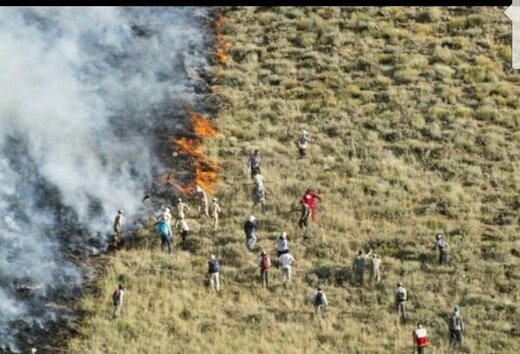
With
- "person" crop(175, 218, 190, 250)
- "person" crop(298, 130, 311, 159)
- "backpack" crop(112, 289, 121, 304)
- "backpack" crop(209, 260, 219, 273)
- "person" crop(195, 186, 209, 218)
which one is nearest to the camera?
"backpack" crop(112, 289, 121, 304)

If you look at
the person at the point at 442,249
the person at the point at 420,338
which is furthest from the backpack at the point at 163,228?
the person at the point at 420,338

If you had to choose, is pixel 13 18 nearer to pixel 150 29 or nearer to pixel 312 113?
pixel 150 29

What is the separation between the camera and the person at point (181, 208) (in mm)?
41300

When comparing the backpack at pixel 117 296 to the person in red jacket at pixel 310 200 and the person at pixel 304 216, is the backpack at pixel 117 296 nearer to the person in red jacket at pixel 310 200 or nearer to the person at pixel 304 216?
the person at pixel 304 216

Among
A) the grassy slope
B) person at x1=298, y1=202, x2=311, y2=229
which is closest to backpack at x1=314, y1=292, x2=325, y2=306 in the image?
the grassy slope

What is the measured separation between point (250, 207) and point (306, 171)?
10.6 feet

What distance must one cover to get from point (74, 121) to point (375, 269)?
1149 cm

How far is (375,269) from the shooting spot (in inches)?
1554

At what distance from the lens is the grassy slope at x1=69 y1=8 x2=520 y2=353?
3772 centimetres

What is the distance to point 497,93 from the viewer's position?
2023 inches

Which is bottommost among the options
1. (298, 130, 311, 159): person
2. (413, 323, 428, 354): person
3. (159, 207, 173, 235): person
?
(413, 323, 428, 354): person

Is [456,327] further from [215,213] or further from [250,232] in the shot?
[215,213]

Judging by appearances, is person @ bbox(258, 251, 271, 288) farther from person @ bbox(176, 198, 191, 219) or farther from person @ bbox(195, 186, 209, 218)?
person @ bbox(195, 186, 209, 218)

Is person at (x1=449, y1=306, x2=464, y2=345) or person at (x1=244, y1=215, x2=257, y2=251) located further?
person at (x1=244, y1=215, x2=257, y2=251)
